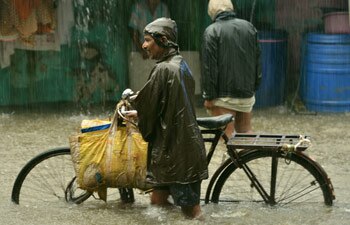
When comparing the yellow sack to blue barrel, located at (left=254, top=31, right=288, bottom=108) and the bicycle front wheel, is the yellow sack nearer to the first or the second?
the bicycle front wheel

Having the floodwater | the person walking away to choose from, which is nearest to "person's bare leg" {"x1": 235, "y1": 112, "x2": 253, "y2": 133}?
the person walking away

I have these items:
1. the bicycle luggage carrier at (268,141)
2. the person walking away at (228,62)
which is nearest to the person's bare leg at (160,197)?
the bicycle luggage carrier at (268,141)

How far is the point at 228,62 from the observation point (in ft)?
29.3

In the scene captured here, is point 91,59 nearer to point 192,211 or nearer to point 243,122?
point 243,122

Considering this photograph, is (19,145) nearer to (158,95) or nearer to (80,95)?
(80,95)

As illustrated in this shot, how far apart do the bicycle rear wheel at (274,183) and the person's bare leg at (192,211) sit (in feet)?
0.92

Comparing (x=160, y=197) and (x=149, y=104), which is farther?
(x=160, y=197)

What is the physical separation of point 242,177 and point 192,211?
779 millimetres

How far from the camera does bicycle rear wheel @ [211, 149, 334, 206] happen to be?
252 inches

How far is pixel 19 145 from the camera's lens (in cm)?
997

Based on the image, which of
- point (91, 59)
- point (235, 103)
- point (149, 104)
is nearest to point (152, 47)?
point (149, 104)

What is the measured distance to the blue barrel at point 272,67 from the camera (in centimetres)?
1164

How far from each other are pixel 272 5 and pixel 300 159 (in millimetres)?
6163

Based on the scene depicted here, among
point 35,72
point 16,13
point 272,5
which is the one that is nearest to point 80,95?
point 35,72
